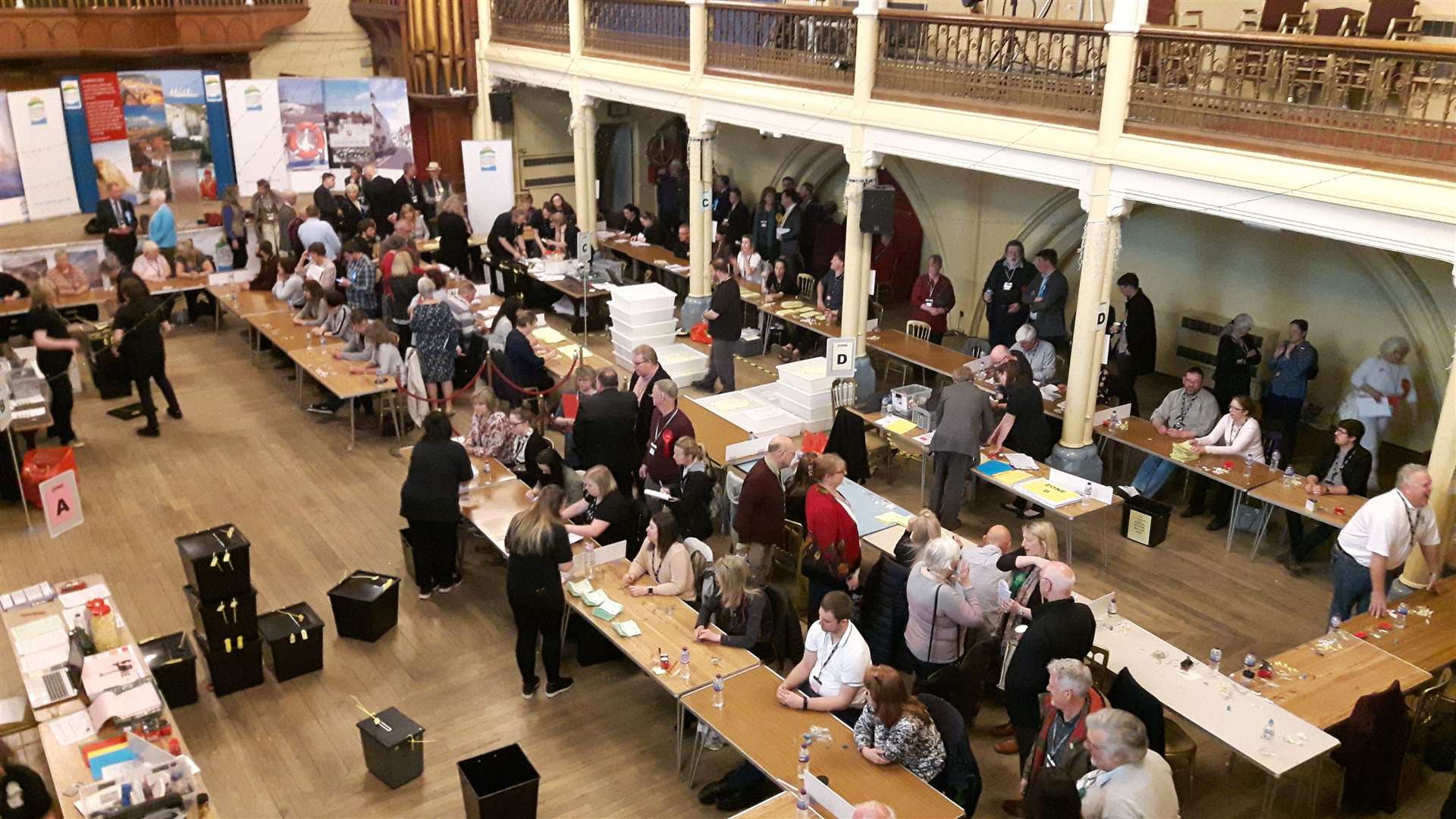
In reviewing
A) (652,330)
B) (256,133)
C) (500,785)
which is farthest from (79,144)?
(500,785)

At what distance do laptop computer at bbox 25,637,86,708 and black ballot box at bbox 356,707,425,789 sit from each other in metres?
1.50

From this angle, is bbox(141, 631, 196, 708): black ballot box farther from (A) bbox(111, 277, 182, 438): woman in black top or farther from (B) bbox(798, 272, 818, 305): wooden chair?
(B) bbox(798, 272, 818, 305): wooden chair

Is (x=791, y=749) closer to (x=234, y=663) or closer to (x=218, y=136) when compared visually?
(x=234, y=663)

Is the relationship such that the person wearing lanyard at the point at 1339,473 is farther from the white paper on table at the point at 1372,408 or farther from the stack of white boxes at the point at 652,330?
the stack of white boxes at the point at 652,330

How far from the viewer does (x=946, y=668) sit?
6.51m

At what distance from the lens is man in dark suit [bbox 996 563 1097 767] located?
19.6 feet

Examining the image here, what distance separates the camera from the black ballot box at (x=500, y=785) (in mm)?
5938

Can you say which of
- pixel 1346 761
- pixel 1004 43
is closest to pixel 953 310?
pixel 1004 43

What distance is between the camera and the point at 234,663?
7430 mm

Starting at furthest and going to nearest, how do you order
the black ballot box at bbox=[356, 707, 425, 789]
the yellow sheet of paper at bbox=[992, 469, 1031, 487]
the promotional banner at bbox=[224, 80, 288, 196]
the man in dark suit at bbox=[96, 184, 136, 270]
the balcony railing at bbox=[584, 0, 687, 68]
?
the promotional banner at bbox=[224, 80, 288, 196]
the man in dark suit at bbox=[96, 184, 136, 270]
the balcony railing at bbox=[584, 0, 687, 68]
the yellow sheet of paper at bbox=[992, 469, 1031, 487]
the black ballot box at bbox=[356, 707, 425, 789]

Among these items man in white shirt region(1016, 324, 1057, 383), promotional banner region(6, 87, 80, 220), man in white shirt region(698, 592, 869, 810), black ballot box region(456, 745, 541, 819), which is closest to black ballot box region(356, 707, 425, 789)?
black ballot box region(456, 745, 541, 819)

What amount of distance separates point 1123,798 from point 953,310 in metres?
11.0

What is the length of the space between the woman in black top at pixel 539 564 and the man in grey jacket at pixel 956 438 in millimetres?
3497

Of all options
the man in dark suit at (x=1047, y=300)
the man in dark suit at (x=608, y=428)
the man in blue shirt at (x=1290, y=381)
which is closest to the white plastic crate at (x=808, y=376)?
the man in dark suit at (x=608, y=428)
